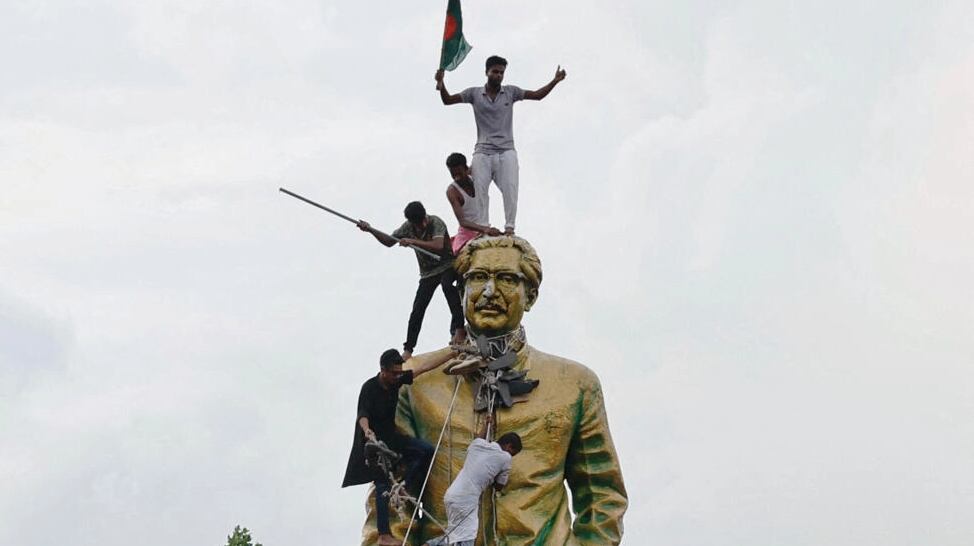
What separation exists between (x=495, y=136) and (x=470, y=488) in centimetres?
382

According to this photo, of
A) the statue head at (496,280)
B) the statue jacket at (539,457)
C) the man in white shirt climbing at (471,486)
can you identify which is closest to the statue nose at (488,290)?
the statue head at (496,280)

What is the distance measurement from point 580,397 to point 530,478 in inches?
36.5

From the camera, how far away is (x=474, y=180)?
1805 centimetres

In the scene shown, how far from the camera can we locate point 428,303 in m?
18.1

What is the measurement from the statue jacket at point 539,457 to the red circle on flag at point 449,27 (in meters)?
3.15

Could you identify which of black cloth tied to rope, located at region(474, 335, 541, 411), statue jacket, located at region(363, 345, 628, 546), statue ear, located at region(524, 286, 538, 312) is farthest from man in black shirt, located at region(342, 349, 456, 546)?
statue ear, located at region(524, 286, 538, 312)

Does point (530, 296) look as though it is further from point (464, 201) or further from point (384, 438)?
point (384, 438)

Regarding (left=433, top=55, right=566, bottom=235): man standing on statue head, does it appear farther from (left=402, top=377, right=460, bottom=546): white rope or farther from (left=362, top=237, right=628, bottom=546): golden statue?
(left=402, top=377, right=460, bottom=546): white rope

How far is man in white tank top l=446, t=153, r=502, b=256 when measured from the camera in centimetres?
1788

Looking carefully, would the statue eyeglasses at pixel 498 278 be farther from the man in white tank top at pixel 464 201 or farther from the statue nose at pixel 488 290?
the man in white tank top at pixel 464 201

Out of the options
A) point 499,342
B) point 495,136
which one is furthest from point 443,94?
point 499,342

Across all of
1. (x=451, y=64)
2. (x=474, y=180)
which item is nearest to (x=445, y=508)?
(x=474, y=180)

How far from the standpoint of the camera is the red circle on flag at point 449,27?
18.8m

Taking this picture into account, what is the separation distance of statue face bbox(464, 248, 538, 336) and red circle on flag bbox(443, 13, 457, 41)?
251 cm
